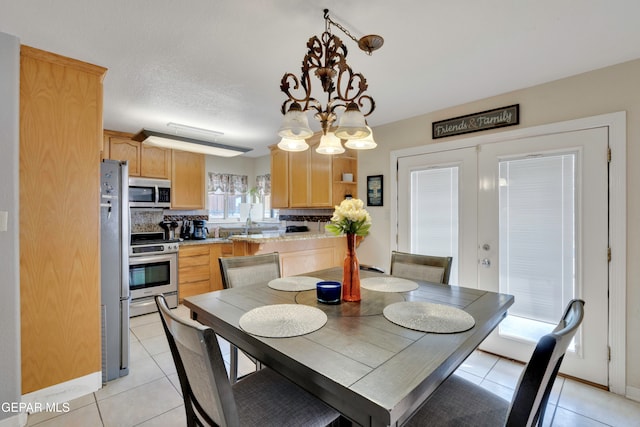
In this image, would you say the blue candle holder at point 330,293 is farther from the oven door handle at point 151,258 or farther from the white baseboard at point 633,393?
the oven door handle at point 151,258

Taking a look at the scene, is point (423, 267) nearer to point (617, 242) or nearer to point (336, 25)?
point (617, 242)

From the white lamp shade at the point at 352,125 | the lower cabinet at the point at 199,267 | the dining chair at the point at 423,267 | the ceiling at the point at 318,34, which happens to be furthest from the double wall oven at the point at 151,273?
the white lamp shade at the point at 352,125

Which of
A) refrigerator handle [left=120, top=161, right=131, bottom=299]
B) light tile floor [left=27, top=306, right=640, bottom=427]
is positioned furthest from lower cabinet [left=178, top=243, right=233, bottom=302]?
refrigerator handle [left=120, top=161, right=131, bottom=299]

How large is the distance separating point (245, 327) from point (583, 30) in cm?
247

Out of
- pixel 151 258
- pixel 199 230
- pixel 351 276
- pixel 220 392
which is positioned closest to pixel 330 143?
pixel 351 276

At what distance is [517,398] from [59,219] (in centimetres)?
263

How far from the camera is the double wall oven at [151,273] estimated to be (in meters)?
3.54

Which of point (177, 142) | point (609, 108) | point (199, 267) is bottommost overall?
point (199, 267)

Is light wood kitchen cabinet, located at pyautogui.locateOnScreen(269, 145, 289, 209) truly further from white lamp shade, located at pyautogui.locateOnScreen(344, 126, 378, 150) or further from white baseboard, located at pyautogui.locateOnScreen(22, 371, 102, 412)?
white baseboard, located at pyautogui.locateOnScreen(22, 371, 102, 412)

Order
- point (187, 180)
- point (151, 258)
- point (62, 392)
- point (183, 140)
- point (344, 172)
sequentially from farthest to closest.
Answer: point (187, 180)
point (344, 172)
point (151, 258)
point (183, 140)
point (62, 392)

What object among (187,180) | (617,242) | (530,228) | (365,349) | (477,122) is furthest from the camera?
(187,180)

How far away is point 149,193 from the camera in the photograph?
13.3 feet

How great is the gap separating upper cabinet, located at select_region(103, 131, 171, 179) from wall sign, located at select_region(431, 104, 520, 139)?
3.67m

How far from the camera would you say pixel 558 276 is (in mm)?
2332
